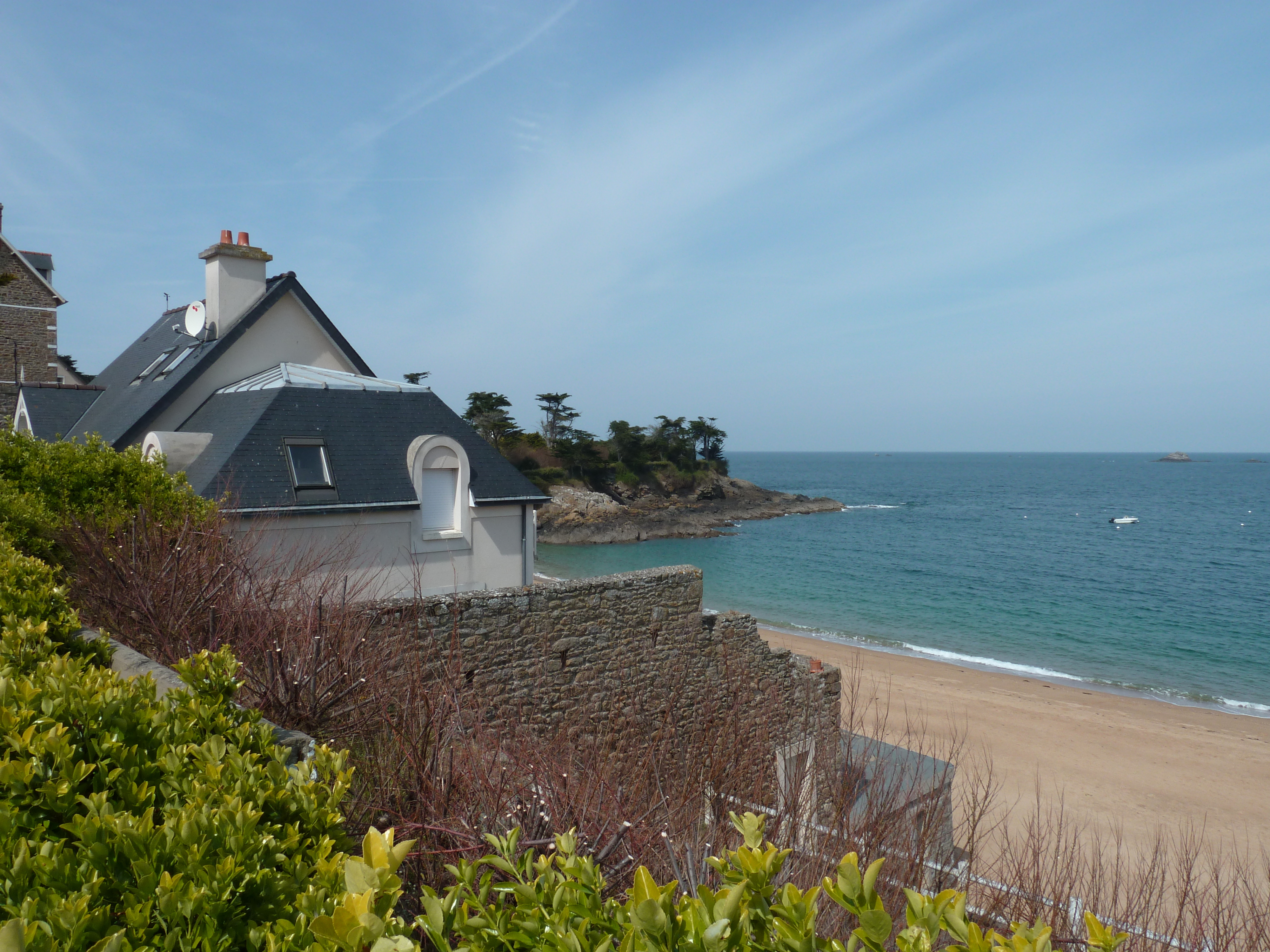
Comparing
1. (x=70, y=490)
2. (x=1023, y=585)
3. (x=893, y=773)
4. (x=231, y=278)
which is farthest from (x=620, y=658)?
(x=1023, y=585)

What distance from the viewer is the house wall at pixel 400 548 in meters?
11.7

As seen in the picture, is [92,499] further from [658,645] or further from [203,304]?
[203,304]

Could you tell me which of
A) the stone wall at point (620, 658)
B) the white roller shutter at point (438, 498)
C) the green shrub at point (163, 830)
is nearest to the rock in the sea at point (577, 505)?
the white roller shutter at point (438, 498)

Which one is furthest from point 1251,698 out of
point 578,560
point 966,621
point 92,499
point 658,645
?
point 578,560

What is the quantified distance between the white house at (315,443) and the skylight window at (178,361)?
0.17 feet

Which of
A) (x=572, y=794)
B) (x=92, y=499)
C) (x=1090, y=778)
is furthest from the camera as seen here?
(x=1090, y=778)

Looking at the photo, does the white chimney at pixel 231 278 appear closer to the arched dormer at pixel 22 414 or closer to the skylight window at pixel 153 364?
the skylight window at pixel 153 364

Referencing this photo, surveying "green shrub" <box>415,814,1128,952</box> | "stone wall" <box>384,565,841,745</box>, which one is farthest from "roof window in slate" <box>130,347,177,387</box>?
"green shrub" <box>415,814,1128,952</box>

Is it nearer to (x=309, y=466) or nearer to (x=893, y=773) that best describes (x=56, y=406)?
(x=309, y=466)

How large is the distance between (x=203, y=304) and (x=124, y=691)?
14665 mm

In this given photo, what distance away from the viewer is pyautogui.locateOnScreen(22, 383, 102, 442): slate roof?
56.1ft

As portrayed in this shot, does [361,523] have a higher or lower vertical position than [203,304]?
lower

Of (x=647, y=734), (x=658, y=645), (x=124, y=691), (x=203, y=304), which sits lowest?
(x=647, y=734)

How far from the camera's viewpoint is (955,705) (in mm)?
22516
